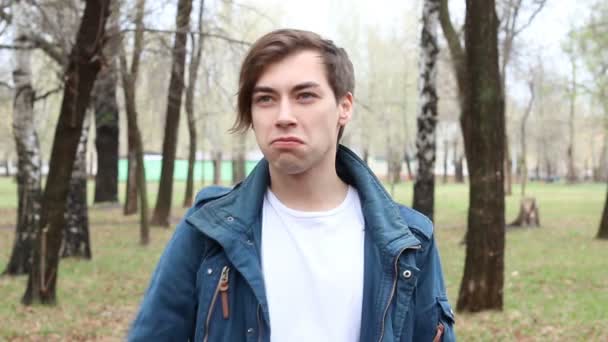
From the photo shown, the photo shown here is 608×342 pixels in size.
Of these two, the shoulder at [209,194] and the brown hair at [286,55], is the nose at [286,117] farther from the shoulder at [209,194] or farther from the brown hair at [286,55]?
the shoulder at [209,194]

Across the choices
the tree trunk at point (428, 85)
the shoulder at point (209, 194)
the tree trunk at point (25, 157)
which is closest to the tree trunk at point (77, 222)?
the tree trunk at point (25, 157)

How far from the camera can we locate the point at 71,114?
880cm

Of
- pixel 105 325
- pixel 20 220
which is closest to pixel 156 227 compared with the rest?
pixel 20 220

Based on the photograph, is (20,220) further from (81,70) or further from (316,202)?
(316,202)

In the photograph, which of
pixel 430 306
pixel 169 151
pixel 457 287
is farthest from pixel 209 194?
pixel 169 151

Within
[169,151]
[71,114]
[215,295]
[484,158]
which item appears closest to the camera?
[215,295]

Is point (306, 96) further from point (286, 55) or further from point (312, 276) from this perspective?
point (312, 276)

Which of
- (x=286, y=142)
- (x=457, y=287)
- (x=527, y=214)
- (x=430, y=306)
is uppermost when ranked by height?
(x=286, y=142)

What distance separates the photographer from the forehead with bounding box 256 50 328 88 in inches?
83.5

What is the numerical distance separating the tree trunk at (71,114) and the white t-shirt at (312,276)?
7134 millimetres

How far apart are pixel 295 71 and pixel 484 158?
6462mm

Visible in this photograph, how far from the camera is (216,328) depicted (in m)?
2.04

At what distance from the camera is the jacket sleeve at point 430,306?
2174 mm

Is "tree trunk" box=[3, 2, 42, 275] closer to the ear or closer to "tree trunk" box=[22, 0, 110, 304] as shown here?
"tree trunk" box=[22, 0, 110, 304]
